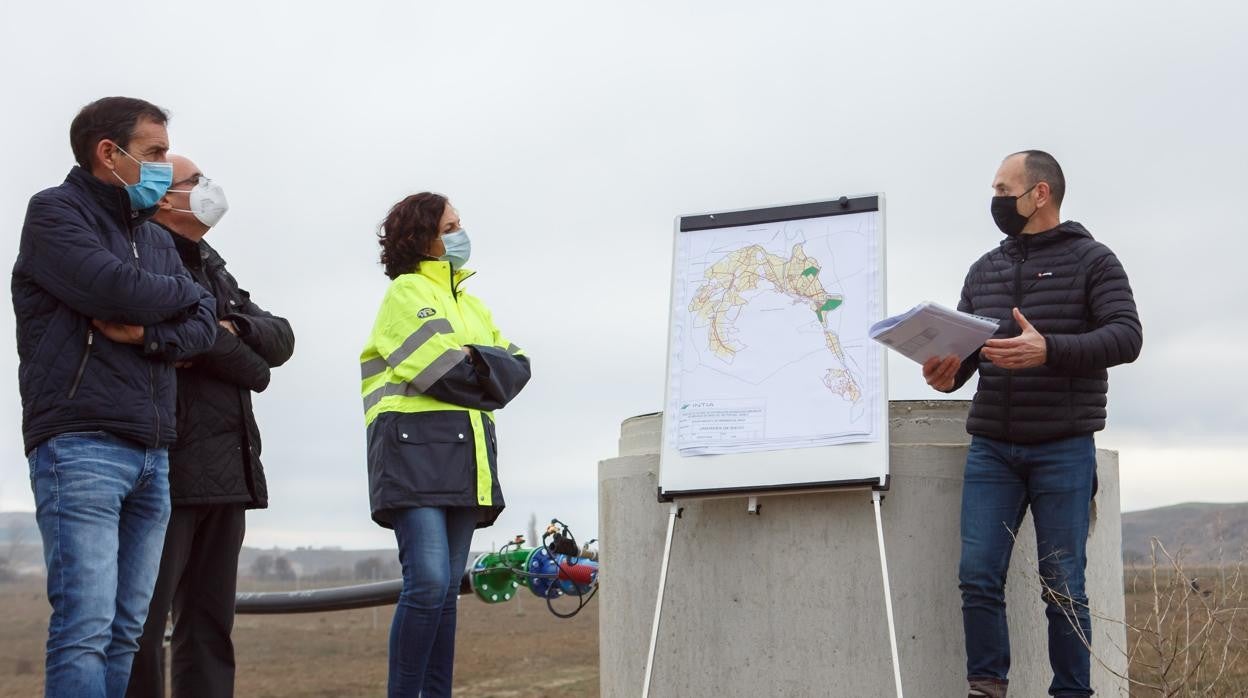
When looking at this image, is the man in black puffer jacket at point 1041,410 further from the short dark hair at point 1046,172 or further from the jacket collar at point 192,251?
the jacket collar at point 192,251

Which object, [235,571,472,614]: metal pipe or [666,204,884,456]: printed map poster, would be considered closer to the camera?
[666,204,884,456]: printed map poster

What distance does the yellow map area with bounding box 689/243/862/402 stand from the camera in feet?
16.1

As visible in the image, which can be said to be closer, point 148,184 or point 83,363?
point 83,363

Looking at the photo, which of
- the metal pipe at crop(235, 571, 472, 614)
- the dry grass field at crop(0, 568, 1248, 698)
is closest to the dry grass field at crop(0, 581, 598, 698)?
the dry grass field at crop(0, 568, 1248, 698)

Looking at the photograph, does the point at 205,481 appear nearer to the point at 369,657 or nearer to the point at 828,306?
the point at 828,306

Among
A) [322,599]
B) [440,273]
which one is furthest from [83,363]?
[322,599]

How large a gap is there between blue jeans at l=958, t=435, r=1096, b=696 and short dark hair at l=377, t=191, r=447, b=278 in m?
1.99

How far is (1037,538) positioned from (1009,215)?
1060 mm

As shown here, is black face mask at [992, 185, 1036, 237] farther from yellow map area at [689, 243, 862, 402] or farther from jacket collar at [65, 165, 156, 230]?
jacket collar at [65, 165, 156, 230]

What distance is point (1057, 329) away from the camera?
14.2 ft

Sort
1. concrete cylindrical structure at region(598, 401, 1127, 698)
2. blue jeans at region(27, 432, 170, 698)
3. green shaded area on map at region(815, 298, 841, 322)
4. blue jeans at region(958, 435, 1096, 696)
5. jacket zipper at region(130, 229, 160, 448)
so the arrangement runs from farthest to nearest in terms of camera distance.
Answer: green shaded area on map at region(815, 298, 841, 322) < concrete cylindrical structure at region(598, 401, 1127, 698) < blue jeans at region(958, 435, 1096, 696) < jacket zipper at region(130, 229, 160, 448) < blue jeans at region(27, 432, 170, 698)

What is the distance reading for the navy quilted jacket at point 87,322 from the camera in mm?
3408

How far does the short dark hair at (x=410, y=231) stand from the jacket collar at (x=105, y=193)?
1181mm

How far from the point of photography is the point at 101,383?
11.3ft
